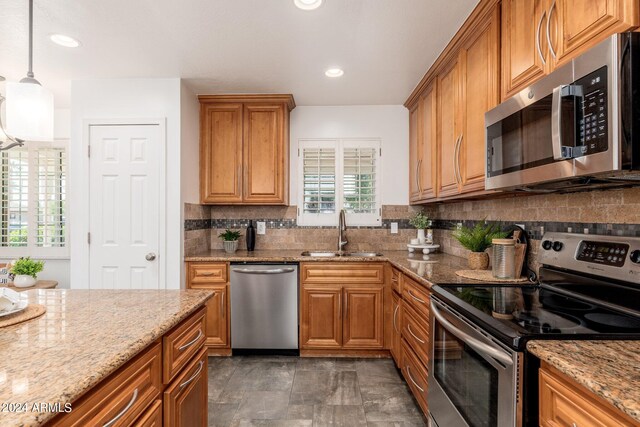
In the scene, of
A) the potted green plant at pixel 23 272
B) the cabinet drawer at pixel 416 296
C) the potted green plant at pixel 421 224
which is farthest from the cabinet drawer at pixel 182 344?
the potted green plant at pixel 23 272

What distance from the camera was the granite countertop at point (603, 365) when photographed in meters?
0.69

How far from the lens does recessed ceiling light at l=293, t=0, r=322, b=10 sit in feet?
6.07

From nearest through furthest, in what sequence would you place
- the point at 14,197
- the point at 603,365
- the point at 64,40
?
1. the point at 603,365
2. the point at 64,40
3. the point at 14,197

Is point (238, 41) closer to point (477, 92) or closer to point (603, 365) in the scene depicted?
point (477, 92)

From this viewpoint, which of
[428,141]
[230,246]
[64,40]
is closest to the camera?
[64,40]

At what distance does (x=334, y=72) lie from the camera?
2791mm

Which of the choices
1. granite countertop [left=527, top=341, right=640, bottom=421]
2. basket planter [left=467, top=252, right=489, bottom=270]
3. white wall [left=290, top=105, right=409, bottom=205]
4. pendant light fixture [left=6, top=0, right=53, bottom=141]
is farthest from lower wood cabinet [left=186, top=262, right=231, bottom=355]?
granite countertop [left=527, top=341, right=640, bottom=421]

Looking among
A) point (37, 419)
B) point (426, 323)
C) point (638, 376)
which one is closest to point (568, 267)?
point (426, 323)

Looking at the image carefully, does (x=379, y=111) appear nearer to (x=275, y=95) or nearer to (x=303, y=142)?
(x=303, y=142)

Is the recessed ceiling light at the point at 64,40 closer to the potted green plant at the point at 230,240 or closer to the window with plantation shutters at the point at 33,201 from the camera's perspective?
the potted green plant at the point at 230,240

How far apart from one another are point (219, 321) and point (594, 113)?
2932mm

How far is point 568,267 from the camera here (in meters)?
1.57

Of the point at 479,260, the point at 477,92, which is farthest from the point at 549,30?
the point at 479,260

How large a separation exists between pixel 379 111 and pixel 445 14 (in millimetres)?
1665
